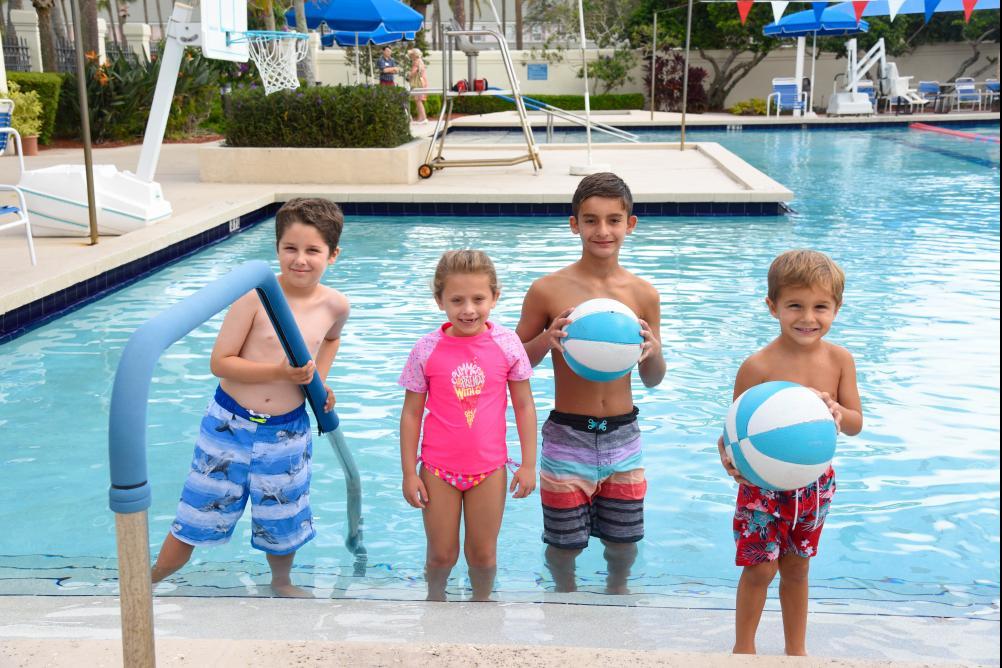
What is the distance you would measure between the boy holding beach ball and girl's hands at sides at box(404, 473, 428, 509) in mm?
891

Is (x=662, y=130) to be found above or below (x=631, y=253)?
above

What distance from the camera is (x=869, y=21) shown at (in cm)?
3144

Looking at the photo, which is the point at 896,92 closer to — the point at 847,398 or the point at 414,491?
the point at 847,398

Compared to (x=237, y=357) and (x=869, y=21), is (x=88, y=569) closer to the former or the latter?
(x=237, y=357)

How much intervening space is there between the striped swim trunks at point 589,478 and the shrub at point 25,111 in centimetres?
1610

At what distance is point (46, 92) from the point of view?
62.4ft

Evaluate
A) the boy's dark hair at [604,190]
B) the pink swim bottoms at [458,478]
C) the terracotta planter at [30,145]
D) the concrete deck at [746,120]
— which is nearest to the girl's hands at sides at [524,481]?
A: the pink swim bottoms at [458,478]

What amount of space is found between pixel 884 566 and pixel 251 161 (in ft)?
36.3

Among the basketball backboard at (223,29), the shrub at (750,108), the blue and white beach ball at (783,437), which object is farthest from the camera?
the shrub at (750,108)

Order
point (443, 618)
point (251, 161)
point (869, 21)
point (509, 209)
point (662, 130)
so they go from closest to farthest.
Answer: point (443, 618), point (509, 209), point (251, 161), point (662, 130), point (869, 21)

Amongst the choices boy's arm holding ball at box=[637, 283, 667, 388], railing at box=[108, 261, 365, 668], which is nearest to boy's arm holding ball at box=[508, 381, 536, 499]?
boy's arm holding ball at box=[637, 283, 667, 388]

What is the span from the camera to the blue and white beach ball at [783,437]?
2.48m

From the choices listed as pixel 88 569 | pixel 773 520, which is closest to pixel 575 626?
pixel 773 520

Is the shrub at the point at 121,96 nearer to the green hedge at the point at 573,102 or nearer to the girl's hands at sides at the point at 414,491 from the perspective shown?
the green hedge at the point at 573,102
